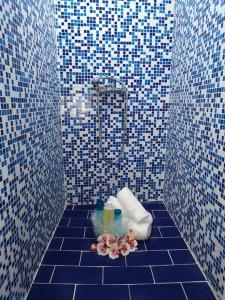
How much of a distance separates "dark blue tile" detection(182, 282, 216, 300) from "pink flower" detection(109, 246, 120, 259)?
47 centimetres

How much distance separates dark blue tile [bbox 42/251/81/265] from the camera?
1507mm

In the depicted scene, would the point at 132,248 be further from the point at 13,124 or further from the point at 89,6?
the point at 89,6

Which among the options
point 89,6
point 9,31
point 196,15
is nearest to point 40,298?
point 9,31

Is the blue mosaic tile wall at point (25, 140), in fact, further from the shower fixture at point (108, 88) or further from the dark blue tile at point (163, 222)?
the dark blue tile at point (163, 222)

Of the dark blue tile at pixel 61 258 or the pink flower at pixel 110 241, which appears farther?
the pink flower at pixel 110 241

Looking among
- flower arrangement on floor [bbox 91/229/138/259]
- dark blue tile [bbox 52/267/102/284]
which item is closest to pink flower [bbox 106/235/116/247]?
flower arrangement on floor [bbox 91/229/138/259]

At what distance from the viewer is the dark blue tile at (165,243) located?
5.44ft

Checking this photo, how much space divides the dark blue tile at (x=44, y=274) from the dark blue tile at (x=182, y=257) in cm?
84

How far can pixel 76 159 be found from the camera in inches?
87.2

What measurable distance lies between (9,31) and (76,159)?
134 centimetres

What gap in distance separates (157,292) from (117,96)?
5.26 feet

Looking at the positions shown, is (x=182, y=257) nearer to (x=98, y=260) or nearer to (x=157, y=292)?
(x=157, y=292)

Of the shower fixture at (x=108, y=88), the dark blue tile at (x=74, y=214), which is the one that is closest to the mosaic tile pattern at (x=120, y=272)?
the dark blue tile at (x=74, y=214)

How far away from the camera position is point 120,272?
55.9 inches
